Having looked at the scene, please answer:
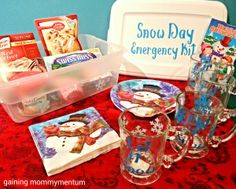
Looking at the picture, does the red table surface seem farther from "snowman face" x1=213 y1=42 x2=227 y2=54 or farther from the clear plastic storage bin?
"snowman face" x1=213 y1=42 x2=227 y2=54

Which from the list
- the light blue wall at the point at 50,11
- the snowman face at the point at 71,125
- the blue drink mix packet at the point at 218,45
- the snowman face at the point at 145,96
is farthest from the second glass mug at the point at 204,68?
the snowman face at the point at 71,125

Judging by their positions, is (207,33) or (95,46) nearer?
(207,33)

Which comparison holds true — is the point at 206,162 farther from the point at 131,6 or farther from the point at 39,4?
the point at 39,4

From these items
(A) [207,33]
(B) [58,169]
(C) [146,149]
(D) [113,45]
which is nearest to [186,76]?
(A) [207,33]

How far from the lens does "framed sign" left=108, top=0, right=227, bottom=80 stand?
765 millimetres

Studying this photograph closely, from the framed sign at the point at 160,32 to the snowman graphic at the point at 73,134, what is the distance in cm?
30

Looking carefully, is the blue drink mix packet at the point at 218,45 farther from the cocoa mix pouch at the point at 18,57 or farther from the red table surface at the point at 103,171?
the cocoa mix pouch at the point at 18,57

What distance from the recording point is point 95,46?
850 millimetres

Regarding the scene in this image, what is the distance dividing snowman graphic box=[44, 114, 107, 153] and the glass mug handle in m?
0.16

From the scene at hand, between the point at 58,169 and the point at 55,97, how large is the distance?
0.76 feet

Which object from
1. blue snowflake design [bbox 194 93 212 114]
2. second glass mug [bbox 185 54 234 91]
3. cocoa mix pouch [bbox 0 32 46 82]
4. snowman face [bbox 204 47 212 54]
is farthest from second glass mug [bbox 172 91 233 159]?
cocoa mix pouch [bbox 0 32 46 82]

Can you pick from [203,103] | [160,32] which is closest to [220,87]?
[203,103]

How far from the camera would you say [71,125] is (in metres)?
0.60

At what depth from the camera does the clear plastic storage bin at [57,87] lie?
584 millimetres
